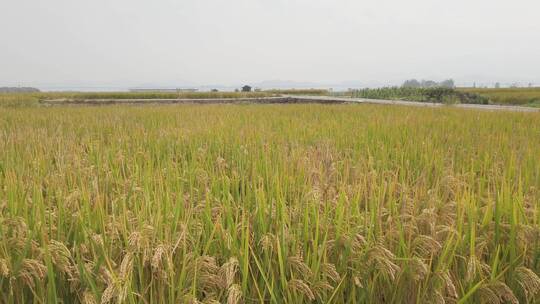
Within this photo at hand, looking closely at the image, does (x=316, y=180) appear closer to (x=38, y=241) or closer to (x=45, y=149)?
(x=38, y=241)

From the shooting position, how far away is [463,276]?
1.21m

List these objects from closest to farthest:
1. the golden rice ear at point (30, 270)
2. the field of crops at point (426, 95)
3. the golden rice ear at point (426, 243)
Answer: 1. the golden rice ear at point (30, 270)
2. the golden rice ear at point (426, 243)
3. the field of crops at point (426, 95)

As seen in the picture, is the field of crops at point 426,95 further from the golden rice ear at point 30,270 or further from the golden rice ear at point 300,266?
Result: the golden rice ear at point 30,270

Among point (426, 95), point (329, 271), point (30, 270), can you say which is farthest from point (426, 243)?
point (426, 95)

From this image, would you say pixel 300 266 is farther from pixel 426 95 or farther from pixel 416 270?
pixel 426 95

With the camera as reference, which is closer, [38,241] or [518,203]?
[38,241]

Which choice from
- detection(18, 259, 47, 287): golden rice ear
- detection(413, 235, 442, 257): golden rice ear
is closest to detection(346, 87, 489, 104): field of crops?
detection(413, 235, 442, 257): golden rice ear

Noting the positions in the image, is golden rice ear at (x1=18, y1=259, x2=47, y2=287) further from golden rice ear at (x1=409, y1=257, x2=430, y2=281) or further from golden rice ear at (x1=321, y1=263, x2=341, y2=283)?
golden rice ear at (x1=409, y1=257, x2=430, y2=281)

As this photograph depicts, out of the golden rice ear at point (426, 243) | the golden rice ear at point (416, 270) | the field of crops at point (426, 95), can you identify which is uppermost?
the field of crops at point (426, 95)

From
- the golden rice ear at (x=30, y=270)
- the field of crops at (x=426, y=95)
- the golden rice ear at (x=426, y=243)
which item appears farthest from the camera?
the field of crops at (x=426, y=95)

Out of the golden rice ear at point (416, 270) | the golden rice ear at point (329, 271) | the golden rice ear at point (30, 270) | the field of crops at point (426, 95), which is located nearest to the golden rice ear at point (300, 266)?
the golden rice ear at point (329, 271)

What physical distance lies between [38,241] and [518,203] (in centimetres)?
166

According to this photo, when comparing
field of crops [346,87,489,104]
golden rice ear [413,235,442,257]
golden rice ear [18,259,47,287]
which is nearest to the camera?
golden rice ear [18,259,47,287]

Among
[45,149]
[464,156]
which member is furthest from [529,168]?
[45,149]
